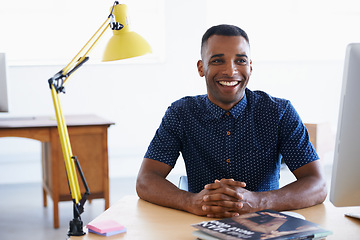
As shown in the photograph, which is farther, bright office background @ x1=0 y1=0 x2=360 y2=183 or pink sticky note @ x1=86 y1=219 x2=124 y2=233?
bright office background @ x1=0 y1=0 x2=360 y2=183

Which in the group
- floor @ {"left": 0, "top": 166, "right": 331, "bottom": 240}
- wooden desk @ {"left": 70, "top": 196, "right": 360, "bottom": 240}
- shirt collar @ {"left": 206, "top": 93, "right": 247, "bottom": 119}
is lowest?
floor @ {"left": 0, "top": 166, "right": 331, "bottom": 240}

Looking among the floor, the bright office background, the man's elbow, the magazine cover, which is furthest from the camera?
the bright office background

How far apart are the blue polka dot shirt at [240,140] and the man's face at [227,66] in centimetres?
7

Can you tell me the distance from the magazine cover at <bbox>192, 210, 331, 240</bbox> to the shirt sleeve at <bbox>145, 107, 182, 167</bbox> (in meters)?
0.61

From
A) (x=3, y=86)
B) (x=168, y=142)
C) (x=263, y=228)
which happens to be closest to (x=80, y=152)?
(x=3, y=86)

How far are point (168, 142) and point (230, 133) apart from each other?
0.75ft

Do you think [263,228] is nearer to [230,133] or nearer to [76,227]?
[76,227]

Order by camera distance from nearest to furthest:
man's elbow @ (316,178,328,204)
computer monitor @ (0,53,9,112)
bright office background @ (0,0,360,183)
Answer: man's elbow @ (316,178,328,204), computer monitor @ (0,53,9,112), bright office background @ (0,0,360,183)

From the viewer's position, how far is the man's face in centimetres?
174

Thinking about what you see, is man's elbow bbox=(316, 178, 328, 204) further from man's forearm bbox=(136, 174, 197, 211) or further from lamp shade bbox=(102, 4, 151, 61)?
lamp shade bbox=(102, 4, 151, 61)

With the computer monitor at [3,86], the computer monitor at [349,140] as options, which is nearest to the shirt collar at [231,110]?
the computer monitor at [349,140]

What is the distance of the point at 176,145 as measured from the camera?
184 centimetres

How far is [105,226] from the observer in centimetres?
126

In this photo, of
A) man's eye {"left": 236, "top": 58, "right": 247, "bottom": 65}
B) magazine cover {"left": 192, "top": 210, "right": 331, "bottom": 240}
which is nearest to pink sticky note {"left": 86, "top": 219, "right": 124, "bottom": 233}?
magazine cover {"left": 192, "top": 210, "right": 331, "bottom": 240}
